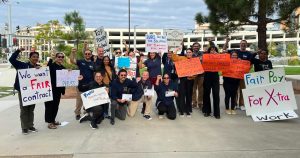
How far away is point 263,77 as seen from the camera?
30.0 feet

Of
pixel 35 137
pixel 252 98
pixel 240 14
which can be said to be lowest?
pixel 35 137

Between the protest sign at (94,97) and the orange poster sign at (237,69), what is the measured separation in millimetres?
2977

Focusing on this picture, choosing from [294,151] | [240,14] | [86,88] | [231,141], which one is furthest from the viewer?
[240,14]

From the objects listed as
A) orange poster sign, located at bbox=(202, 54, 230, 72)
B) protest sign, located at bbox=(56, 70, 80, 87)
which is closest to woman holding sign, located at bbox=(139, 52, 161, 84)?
orange poster sign, located at bbox=(202, 54, 230, 72)

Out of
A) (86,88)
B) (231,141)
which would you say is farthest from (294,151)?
(86,88)

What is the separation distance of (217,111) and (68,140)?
370 centimetres

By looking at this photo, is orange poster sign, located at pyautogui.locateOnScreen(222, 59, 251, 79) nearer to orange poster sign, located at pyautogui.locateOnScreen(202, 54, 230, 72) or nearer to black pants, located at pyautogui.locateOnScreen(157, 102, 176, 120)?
orange poster sign, located at pyautogui.locateOnScreen(202, 54, 230, 72)

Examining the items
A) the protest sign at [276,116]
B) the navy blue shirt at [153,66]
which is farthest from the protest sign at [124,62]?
the protest sign at [276,116]

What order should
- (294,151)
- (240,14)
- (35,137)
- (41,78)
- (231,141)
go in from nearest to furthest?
1. (294,151)
2. (231,141)
3. (35,137)
4. (41,78)
5. (240,14)

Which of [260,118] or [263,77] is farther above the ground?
[263,77]

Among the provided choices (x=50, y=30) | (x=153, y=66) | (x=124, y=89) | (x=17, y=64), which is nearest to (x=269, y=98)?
(x=153, y=66)

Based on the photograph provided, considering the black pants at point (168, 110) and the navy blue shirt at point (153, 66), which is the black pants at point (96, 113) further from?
the navy blue shirt at point (153, 66)

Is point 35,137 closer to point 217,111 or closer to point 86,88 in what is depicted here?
point 86,88

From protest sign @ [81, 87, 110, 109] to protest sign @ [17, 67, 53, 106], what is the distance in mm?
742
